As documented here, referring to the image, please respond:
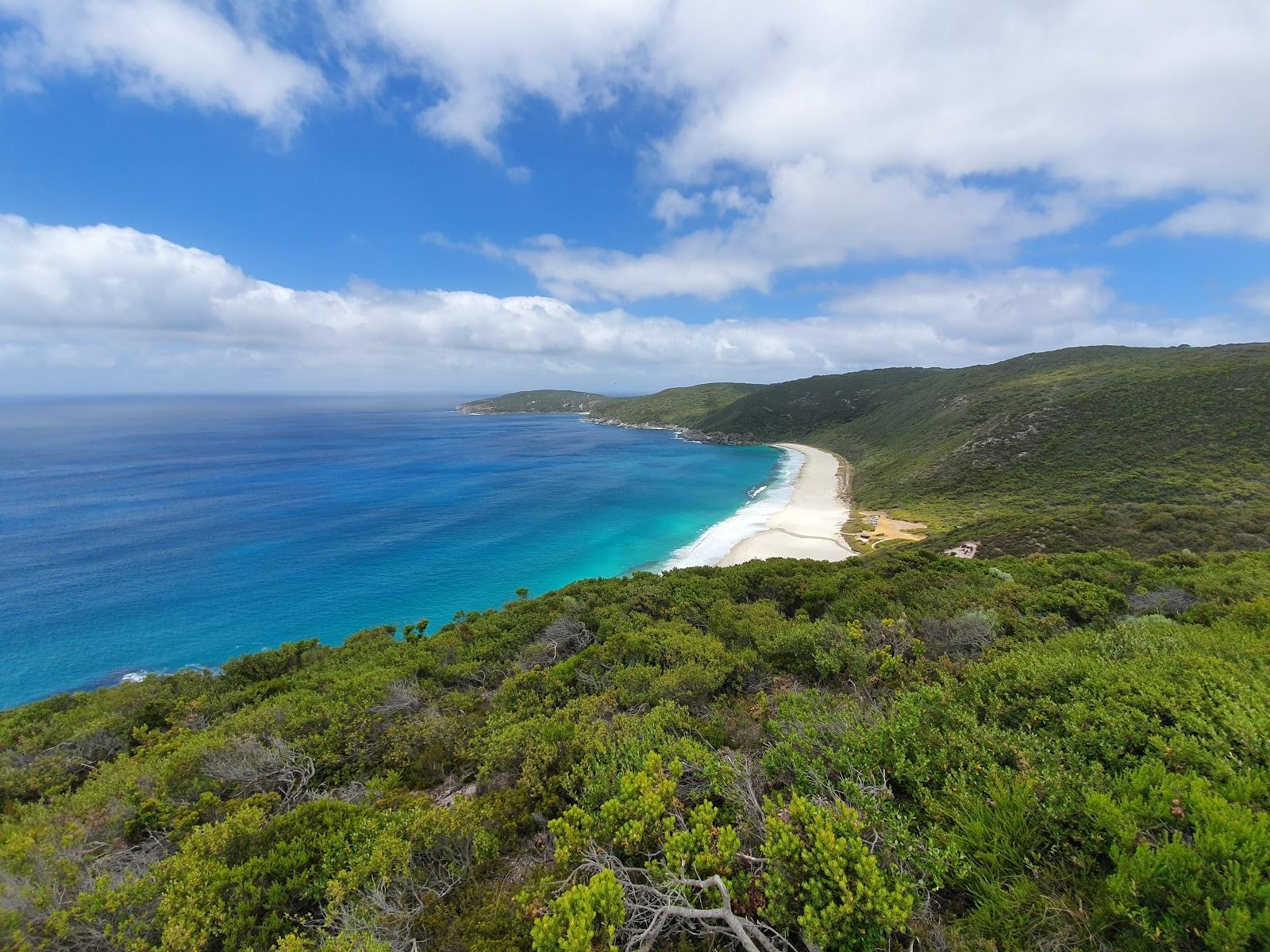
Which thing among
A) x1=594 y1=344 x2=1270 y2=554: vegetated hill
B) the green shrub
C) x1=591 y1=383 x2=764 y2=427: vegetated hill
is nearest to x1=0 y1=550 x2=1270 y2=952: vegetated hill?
the green shrub

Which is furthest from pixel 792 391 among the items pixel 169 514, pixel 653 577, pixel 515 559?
pixel 169 514

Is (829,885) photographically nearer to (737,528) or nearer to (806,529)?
(806,529)

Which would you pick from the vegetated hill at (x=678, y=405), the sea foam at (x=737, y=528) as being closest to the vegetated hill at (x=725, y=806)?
the sea foam at (x=737, y=528)

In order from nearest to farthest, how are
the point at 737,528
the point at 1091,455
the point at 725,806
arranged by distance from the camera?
the point at 725,806
the point at 1091,455
the point at 737,528

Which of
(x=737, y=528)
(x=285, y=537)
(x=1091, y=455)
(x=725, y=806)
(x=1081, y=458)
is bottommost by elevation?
Answer: (x=285, y=537)

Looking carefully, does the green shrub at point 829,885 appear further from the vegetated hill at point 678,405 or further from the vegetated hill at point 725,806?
the vegetated hill at point 678,405

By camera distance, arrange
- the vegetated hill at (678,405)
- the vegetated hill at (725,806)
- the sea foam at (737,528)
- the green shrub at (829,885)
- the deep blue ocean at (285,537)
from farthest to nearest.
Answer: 1. the vegetated hill at (678,405)
2. the sea foam at (737,528)
3. the deep blue ocean at (285,537)
4. the vegetated hill at (725,806)
5. the green shrub at (829,885)

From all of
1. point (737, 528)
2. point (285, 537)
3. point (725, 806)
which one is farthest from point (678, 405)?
point (725, 806)
